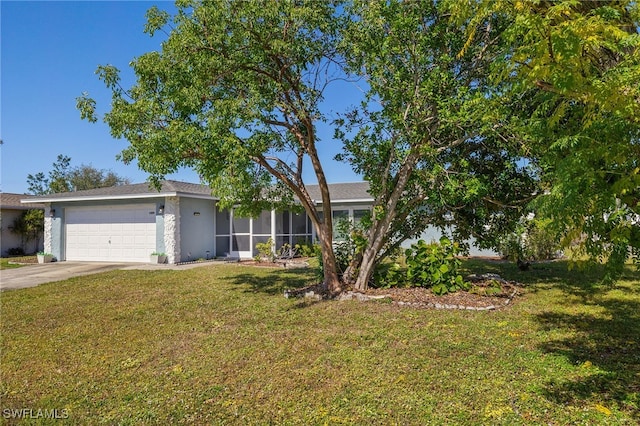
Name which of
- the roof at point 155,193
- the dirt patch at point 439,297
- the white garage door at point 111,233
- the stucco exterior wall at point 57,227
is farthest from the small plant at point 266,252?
the stucco exterior wall at point 57,227

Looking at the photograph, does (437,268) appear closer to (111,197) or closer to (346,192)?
(346,192)

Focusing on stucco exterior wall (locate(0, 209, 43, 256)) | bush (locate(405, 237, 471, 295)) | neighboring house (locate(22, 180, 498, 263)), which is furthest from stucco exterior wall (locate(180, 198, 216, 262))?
stucco exterior wall (locate(0, 209, 43, 256))

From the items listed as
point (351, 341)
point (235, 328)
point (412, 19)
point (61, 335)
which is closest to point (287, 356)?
point (351, 341)

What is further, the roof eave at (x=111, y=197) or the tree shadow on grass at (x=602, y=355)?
the roof eave at (x=111, y=197)

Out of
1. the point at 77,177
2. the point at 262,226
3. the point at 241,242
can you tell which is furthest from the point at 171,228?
the point at 77,177

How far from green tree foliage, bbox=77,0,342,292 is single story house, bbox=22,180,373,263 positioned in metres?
8.23

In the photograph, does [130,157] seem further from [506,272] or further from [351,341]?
[506,272]

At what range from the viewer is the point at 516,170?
901 centimetres

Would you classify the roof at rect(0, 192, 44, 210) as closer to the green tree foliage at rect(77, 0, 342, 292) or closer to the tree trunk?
the green tree foliage at rect(77, 0, 342, 292)

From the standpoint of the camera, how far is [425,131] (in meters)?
8.21

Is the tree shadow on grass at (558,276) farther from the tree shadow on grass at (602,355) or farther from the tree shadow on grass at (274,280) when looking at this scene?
the tree shadow on grass at (274,280)

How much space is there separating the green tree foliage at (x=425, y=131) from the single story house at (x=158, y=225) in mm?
8063

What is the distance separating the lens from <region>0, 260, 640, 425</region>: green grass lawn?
381cm

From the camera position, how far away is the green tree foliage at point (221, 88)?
24.8 feet
